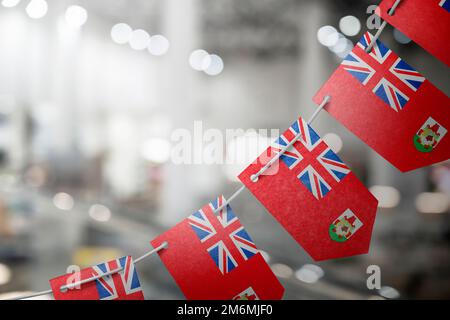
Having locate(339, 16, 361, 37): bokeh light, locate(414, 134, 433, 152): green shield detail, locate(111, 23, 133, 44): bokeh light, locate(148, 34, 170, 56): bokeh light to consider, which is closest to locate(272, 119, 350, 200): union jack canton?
locate(414, 134, 433, 152): green shield detail

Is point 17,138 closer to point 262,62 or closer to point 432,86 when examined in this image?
point 262,62

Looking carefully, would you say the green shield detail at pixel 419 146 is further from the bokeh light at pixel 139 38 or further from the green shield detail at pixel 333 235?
the bokeh light at pixel 139 38

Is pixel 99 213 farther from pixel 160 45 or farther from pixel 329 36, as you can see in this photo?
pixel 329 36

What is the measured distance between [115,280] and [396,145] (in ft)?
1.57

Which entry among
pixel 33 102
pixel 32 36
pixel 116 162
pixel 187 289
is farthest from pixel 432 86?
pixel 116 162

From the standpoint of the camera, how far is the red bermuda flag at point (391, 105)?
0.71 m

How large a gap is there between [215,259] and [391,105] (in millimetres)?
354

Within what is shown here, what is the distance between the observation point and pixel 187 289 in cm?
74

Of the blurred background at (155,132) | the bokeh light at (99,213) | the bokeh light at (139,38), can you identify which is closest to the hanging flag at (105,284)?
the blurred background at (155,132)

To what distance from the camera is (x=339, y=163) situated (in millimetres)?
713

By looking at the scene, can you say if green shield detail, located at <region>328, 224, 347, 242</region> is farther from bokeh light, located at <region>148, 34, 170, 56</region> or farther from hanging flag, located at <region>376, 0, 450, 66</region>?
bokeh light, located at <region>148, 34, 170, 56</region>

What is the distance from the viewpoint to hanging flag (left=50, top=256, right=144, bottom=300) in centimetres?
73

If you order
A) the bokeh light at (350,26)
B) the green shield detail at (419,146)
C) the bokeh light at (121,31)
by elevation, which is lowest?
the green shield detail at (419,146)

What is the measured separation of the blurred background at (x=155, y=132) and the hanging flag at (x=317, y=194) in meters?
0.11
